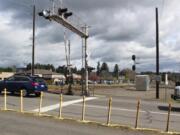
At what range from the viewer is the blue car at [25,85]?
33.6 meters

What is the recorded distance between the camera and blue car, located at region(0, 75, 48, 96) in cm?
3362

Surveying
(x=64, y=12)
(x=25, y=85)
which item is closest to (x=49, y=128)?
(x=25, y=85)

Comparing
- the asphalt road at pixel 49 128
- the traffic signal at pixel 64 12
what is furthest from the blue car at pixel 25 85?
the asphalt road at pixel 49 128

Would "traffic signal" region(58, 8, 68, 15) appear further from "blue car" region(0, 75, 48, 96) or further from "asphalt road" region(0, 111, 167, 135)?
"asphalt road" region(0, 111, 167, 135)

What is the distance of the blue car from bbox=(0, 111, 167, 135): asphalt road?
15599mm

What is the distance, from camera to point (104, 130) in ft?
49.5

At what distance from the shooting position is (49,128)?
49.9 ft

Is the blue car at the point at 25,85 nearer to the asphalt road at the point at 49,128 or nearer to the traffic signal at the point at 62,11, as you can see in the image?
the traffic signal at the point at 62,11

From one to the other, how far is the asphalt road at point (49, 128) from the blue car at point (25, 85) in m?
15.6

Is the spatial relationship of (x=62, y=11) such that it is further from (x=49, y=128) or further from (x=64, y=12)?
(x=49, y=128)

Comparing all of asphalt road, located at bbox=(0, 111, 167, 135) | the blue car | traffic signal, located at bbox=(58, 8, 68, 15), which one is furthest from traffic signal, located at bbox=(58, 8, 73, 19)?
asphalt road, located at bbox=(0, 111, 167, 135)

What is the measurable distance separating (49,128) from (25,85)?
62.0 feet

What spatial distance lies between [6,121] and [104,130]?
4.15 m

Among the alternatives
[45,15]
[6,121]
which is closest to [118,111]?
[6,121]
